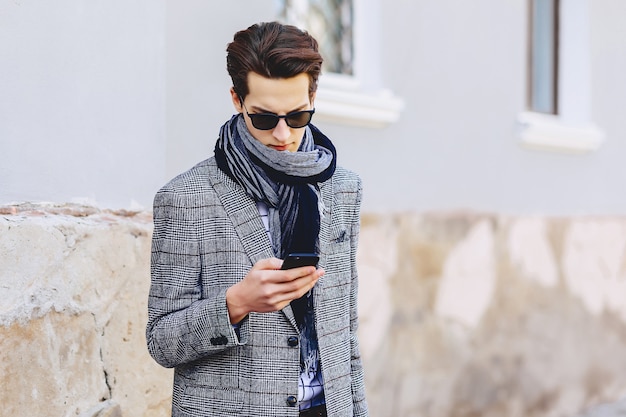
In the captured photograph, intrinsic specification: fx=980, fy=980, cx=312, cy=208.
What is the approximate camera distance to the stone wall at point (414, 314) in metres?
3.16

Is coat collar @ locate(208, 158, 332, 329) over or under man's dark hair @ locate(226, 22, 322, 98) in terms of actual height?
under

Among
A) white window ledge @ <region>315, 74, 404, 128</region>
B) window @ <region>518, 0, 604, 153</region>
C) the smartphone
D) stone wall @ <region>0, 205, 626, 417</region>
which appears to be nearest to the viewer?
the smartphone

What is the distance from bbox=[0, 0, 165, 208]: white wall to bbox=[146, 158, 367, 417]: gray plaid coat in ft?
3.67

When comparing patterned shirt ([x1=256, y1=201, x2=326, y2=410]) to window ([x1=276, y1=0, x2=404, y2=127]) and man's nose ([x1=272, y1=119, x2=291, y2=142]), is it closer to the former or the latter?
man's nose ([x1=272, y1=119, x2=291, y2=142])

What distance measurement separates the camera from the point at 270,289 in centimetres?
205

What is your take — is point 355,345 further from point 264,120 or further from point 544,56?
point 544,56

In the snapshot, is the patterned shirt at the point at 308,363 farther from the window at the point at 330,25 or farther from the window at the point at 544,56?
the window at the point at 544,56

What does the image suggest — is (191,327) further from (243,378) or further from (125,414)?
(125,414)

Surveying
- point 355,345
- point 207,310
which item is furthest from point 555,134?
point 207,310

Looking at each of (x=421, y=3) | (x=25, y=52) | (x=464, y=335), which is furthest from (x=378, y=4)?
(x=25, y=52)

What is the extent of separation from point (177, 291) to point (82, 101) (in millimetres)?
1575

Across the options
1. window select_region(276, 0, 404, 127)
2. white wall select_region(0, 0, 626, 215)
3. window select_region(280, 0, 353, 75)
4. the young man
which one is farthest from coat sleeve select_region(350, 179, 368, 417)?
window select_region(280, 0, 353, 75)

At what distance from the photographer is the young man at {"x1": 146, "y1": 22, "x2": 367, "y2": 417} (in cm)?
225

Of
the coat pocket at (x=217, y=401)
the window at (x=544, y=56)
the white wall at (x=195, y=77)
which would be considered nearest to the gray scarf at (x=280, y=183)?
the coat pocket at (x=217, y=401)
